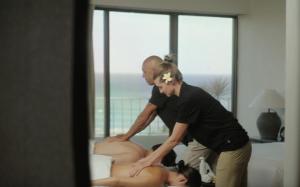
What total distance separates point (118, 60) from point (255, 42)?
38.2 inches

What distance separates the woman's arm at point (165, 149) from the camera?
1283mm

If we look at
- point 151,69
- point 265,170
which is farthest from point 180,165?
point 265,170

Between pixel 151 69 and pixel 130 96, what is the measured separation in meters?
0.31

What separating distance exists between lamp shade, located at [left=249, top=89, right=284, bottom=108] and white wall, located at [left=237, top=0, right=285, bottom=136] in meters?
0.04

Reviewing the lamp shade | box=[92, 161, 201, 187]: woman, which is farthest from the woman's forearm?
the lamp shade

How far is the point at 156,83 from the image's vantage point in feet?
4.53

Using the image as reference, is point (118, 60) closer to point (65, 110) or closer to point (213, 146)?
point (213, 146)

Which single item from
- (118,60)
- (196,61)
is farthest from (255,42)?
(118,60)

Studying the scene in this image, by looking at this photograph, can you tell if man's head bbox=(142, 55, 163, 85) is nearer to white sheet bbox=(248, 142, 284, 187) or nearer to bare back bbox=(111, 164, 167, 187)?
bare back bbox=(111, 164, 167, 187)

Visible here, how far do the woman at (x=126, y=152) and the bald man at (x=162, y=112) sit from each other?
0.05 m

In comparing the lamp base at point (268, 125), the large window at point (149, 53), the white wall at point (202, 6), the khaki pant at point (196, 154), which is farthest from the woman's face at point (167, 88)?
the lamp base at point (268, 125)

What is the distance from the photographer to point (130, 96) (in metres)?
1.70

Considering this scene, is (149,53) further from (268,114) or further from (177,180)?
(268,114)

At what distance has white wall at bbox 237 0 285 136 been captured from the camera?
2150 mm
